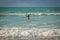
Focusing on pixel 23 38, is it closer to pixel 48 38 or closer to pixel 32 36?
pixel 32 36

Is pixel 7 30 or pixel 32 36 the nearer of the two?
pixel 32 36

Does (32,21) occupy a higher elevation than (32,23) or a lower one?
lower

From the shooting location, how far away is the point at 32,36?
15.5ft

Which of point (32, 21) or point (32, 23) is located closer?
point (32, 23)

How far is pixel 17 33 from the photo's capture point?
513 cm

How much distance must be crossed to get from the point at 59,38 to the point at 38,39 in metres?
0.70

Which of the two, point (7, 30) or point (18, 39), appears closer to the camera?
point (18, 39)

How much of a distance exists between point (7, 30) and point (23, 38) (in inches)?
42.2

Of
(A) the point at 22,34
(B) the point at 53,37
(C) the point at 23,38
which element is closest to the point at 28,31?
(A) the point at 22,34

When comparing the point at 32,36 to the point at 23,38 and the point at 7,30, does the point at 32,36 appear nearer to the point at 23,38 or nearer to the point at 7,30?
the point at 23,38

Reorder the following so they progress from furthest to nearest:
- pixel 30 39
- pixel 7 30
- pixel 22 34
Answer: pixel 7 30
pixel 22 34
pixel 30 39

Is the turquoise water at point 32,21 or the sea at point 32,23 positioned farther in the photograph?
the turquoise water at point 32,21

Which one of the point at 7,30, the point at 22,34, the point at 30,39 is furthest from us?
the point at 7,30

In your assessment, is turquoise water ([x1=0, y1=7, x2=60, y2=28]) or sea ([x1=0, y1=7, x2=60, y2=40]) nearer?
sea ([x1=0, y1=7, x2=60, y2=40])
